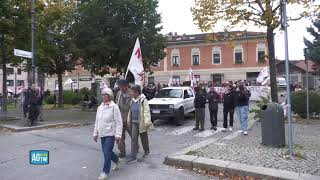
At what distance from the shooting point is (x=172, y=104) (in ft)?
59.3

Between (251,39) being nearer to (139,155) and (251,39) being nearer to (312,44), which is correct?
(312,44)

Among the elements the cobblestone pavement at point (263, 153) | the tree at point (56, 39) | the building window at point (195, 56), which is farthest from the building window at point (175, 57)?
the cobblestone pavement at point (263, 153)

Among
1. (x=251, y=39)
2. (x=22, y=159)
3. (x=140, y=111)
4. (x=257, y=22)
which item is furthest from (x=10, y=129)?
(x=251, y=39)

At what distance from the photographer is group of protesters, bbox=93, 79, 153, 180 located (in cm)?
815

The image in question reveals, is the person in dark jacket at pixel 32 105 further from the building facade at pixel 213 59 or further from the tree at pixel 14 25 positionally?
the building facade at pixel 213 59

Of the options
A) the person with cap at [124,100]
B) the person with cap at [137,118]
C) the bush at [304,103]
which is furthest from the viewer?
the bush at [304,103]

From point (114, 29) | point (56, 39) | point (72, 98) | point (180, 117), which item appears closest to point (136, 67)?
point (180, 117)

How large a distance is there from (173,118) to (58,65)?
51.7ft

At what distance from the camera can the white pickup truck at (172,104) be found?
1806cm

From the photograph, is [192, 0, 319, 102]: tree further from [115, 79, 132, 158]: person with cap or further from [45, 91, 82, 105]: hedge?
[45, 91, 82, 105]: hedge

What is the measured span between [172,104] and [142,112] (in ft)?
27.4

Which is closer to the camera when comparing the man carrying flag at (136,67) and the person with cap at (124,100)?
the person with cap at (124,100)

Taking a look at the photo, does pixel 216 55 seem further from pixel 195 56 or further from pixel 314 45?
pixel 314 45

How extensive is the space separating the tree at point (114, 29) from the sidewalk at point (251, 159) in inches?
553
